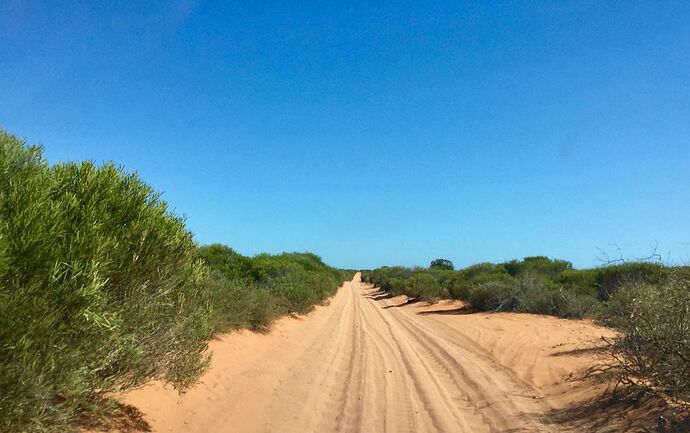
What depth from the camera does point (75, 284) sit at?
4.74 meters

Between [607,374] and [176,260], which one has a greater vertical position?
[176,260]

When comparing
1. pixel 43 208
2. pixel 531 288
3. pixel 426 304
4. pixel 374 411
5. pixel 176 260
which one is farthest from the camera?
pixel 426 304

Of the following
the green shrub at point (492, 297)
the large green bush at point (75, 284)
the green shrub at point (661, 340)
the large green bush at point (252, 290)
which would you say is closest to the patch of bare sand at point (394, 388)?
the green shrub at point (661, 340)

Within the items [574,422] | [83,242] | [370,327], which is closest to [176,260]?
[83,242]

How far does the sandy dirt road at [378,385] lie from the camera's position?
28.4ft

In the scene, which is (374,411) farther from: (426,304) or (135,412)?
(426,304)

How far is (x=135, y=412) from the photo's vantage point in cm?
801

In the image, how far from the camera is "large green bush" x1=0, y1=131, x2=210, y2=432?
4.42m

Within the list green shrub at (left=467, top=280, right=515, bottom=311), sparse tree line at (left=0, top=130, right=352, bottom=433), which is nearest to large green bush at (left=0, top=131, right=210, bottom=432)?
sparse tree line at (left=0, top=130, right=352, bottom=433)

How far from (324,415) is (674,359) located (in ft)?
17.8

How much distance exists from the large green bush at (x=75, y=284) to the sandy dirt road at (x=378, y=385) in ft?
Result: 7.66

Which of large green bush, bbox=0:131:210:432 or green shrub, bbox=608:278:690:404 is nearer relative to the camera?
large green bush, bbox=0:131:210:432

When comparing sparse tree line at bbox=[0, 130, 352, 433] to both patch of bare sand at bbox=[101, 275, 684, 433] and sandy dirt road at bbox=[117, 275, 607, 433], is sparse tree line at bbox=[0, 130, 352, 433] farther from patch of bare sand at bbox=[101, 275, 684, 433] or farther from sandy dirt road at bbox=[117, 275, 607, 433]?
patch of bare sand at bbox=[101, 275, 684, 433]

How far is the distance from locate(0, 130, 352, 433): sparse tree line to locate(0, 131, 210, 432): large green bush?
0.01 m
